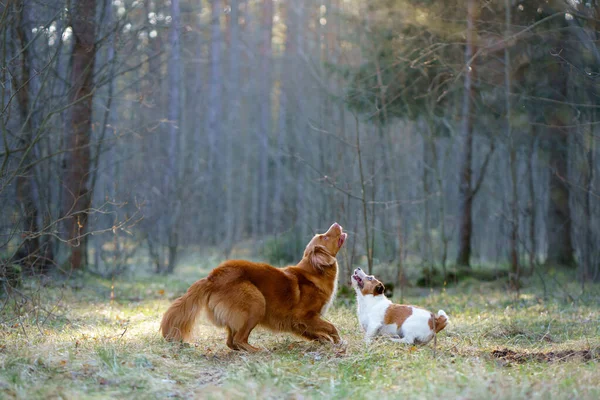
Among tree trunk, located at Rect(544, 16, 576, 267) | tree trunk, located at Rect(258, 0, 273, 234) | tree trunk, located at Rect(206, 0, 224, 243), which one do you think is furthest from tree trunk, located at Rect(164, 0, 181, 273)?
tree trunk, located at Rect(544, 16, 576, 267)

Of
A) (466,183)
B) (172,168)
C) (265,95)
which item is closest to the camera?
(466,183)

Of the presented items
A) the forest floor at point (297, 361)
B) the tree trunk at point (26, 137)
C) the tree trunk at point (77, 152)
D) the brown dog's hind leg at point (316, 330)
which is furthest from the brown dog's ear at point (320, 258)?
the tree trunk at point (77, 152)

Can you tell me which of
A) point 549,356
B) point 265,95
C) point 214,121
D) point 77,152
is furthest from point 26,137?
point 265,95

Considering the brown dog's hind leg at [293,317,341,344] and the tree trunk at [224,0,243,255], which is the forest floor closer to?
the brown dog's hind leg at [293,317,341,344]

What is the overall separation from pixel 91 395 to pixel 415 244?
51.9 ft

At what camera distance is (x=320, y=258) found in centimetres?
778

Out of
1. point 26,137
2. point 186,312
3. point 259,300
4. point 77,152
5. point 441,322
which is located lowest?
point 441,322

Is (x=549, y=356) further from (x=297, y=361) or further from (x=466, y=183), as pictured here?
(x=466, y=183)

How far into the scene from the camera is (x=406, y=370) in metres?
5.87

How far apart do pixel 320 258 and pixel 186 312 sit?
1.81m

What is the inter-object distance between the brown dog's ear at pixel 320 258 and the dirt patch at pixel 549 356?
222 cm

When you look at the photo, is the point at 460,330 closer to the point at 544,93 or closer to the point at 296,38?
the point at 544,93

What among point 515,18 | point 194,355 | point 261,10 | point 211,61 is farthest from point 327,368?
point 261,10

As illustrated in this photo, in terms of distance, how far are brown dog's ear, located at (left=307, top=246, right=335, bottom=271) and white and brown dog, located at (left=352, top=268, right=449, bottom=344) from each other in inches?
21.1
